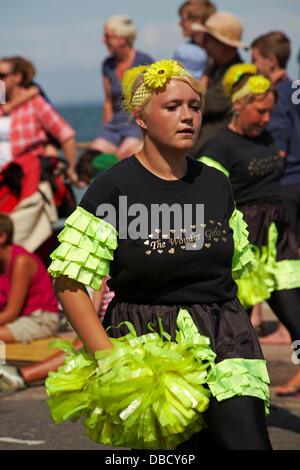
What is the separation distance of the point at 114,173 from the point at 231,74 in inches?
112

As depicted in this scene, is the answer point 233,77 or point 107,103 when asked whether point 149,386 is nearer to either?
point 233,77

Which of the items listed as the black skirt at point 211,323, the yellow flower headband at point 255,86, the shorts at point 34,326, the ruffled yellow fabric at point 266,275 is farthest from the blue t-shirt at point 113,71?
the black skirt at point 211,323

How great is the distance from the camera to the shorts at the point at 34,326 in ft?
23.9

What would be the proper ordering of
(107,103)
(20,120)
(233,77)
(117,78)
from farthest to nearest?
1. (107,103)
2. (117,78)
3. (20,120)
4. (233,77)

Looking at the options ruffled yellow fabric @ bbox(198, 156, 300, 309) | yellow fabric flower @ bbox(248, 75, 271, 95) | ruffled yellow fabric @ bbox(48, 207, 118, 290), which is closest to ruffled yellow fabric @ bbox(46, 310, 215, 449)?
ruffled yellow fabric @ bbox(48, 207, 118, 290)

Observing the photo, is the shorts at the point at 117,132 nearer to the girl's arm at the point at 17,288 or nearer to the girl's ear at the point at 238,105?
the girl's arm at the point at 17,288

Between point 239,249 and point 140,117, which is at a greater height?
point 140,117

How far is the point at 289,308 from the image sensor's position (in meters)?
5.46

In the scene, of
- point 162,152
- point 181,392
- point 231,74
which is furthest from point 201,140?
point 181,392

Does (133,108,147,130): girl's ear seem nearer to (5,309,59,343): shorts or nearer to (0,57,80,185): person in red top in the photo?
(5,309,59,343): shorts

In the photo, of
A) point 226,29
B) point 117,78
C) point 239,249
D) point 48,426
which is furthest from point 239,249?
point 117,78

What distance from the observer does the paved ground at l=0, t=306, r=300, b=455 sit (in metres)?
5.31

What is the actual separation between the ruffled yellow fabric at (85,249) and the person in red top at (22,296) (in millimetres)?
3997

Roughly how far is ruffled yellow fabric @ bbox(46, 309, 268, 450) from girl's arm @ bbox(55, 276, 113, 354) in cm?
5
